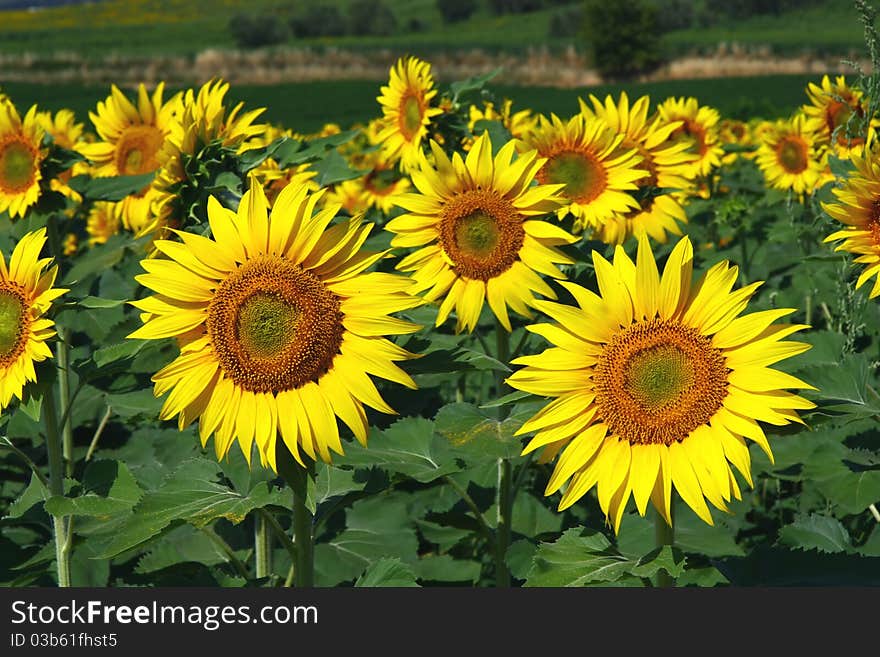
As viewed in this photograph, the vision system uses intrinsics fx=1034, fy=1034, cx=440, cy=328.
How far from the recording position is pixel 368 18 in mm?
76812

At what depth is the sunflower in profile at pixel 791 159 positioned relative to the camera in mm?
6949

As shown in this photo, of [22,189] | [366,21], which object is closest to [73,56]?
[366,21]

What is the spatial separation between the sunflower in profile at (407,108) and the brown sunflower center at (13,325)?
7.14 feet

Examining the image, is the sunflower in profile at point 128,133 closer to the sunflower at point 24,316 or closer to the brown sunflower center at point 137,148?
the brown sunflower center at point 137,148

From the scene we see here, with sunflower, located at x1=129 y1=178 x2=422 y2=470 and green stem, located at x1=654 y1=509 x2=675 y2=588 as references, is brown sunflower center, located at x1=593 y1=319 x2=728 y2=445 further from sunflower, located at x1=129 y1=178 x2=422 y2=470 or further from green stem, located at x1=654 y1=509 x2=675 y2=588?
sunflower, located at x1=129 y1=178 x2=422 y2=470

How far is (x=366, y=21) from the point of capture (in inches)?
3024

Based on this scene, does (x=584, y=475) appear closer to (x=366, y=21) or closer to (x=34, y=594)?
(x=34, y=594)

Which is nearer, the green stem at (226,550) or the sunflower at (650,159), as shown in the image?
the green stem at (226,550)

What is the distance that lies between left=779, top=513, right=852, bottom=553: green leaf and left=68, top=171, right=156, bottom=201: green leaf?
8.24ft

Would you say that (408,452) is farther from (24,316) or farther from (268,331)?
(24,316)

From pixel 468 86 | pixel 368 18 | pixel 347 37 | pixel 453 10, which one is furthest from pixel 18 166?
pixel 453 10

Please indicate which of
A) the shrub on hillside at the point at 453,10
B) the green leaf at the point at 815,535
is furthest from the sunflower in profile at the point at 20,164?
the shrub on hillside at the point at 453,10

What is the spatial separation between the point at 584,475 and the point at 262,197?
950 millimetres

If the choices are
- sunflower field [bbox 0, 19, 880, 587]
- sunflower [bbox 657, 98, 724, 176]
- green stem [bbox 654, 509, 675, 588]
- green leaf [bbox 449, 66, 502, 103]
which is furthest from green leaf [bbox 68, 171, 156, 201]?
sunflower [bbox 657, 98, 724, 176]
